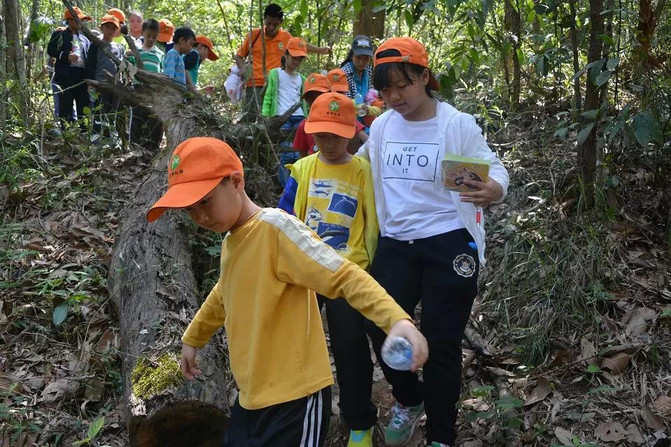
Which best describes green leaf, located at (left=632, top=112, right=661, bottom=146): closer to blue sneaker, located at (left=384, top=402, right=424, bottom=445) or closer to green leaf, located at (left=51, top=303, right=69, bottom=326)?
blue sneaker, located at (left=384, top=402, right=424, bottom=445)

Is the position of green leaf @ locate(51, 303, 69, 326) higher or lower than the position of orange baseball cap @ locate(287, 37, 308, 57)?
lower

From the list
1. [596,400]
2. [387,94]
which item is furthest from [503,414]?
[387,94]

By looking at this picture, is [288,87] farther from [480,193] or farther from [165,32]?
[480,193]

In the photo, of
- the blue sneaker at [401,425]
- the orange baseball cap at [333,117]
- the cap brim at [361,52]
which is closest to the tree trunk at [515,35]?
the cap brim at [361,52]

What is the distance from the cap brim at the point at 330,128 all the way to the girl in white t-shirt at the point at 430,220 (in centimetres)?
26

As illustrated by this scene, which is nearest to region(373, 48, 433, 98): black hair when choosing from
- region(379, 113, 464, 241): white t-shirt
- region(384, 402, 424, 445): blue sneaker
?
region(379, 113, 464, 241): white t-shirt

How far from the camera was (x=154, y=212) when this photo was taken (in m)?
2.46

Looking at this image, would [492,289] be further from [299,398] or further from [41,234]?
[41,234]

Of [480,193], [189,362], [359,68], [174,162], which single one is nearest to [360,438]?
[189,362]

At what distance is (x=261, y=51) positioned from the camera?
26.0 feet

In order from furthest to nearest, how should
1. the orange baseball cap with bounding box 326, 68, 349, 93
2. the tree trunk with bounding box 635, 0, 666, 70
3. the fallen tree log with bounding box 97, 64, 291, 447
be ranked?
1. the orange baseball cap with bounding box 326, 68, 349, 93
2. the tree trunk with bounding box 635, 0, 666, 70
3. the fallen tree log with bounding box 97, 64, 291, 447

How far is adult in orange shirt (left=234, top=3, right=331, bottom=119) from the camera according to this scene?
297 inches

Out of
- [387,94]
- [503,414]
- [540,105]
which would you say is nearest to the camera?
[387,94]

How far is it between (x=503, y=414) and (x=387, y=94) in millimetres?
1813
